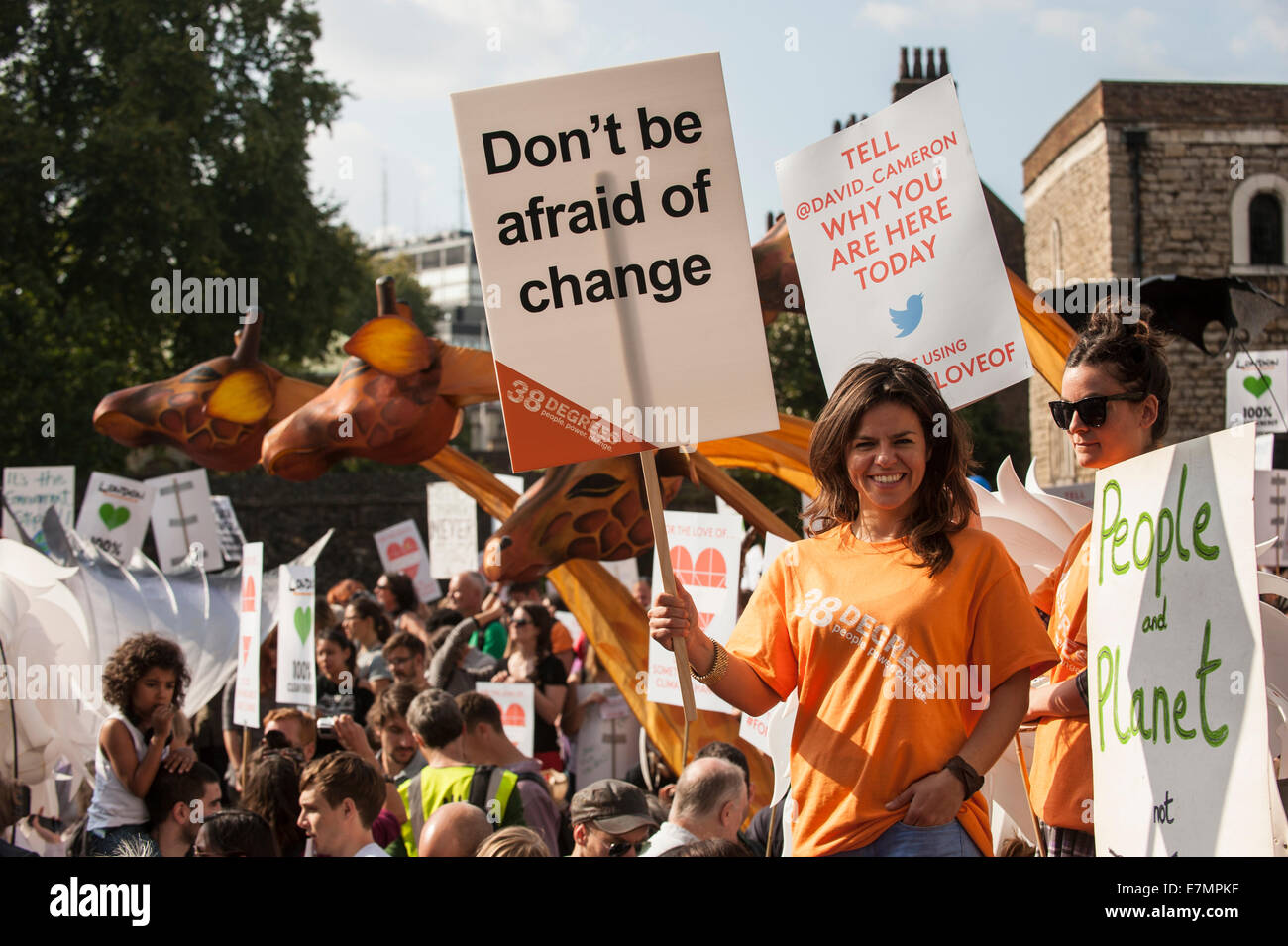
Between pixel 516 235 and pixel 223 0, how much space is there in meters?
→ 25.2

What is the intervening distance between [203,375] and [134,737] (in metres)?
2.49

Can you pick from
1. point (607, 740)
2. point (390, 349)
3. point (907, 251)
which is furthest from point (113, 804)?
point (907, 251)

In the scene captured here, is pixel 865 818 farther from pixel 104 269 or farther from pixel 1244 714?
pixel 104 269

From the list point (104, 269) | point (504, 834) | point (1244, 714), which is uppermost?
point (104, 269)

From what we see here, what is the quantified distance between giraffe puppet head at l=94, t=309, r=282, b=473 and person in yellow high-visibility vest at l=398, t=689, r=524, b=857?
259 cm

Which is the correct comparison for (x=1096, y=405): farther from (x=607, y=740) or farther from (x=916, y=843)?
(x=607, y=740)

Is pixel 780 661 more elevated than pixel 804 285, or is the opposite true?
pixel 804 285

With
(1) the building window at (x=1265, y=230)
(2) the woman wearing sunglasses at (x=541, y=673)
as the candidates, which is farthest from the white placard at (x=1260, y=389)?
(1) the building window at (x=1265, y=230)

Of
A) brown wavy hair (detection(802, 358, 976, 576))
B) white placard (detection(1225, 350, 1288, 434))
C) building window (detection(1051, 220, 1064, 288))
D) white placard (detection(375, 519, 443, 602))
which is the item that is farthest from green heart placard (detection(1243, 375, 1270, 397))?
building window (detection(1051, 220, 1064, 288))

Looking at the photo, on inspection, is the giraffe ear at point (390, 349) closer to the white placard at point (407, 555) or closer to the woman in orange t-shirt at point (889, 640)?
the woman in orange t-shirt at point (889, 640)

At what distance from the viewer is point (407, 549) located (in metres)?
12.8

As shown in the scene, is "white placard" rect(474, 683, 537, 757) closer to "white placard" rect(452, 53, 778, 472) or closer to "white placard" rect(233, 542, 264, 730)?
"white placard" rect(233, 542, 264, 730)

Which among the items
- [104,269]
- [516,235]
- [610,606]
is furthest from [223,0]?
[516,235]

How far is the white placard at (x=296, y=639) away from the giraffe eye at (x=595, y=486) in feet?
5.88
